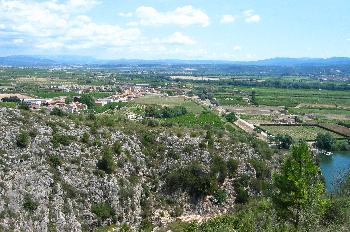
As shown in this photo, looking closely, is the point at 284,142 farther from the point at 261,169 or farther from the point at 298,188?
the point at 298,188

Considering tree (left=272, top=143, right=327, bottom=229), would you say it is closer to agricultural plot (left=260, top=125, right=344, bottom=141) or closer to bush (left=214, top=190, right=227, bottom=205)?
bush (left=214, top=190, right=227, bottom=205)

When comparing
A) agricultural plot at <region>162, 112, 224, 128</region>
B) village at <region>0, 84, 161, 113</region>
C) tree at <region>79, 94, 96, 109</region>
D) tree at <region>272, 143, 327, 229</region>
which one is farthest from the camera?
tree at <region>79, 94, 96, 109</region>

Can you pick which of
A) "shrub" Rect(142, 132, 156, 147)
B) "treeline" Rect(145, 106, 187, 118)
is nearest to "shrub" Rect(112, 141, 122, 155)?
"shrub" Rect(142, 132, 156, 147)

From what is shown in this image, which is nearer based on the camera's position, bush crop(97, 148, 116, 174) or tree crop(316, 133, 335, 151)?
bush crop(97, 148, 116, 174)

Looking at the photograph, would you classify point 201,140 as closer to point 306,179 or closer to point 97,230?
point 97,230

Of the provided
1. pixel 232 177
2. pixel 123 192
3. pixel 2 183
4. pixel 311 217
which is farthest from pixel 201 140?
pixel 311 217

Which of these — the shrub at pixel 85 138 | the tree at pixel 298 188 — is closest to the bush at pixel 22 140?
the shrub at pixel 85 138

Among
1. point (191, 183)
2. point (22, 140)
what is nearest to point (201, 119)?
point (191, 183)
